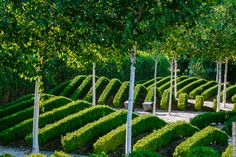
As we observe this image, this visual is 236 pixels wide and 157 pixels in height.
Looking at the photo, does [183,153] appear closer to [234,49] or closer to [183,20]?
[183,20]

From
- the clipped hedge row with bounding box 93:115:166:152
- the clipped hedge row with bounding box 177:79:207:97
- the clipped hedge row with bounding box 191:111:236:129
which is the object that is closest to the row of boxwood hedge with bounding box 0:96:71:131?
the clipped hedge row with bounding box 93:115:166:152

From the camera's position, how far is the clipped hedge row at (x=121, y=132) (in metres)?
16.7

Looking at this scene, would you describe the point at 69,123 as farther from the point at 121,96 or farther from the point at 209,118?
the point at 121,96

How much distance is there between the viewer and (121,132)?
17344 mm

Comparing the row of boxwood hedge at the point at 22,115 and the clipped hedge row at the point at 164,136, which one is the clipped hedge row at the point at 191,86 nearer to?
the row of boxwood hedge at the point at 22,115

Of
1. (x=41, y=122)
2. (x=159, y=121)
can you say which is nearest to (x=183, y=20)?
(x=159, y=121)

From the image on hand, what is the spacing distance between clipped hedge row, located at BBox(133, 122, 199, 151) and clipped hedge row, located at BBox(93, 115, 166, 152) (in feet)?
2.71

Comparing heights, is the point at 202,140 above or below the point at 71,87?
below

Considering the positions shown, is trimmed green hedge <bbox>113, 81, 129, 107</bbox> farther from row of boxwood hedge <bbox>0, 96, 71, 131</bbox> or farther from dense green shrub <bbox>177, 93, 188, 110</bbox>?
row of boxwood hedge <bbox>0, 96, 71, 131</bbox>

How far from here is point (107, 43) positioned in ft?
34.1

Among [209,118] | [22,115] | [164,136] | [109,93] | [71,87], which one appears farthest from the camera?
[71,87]

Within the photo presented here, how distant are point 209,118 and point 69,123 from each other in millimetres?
6497

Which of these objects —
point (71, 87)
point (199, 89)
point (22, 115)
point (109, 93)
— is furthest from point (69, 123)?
point (199, 89)

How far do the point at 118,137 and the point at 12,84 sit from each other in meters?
13.3
